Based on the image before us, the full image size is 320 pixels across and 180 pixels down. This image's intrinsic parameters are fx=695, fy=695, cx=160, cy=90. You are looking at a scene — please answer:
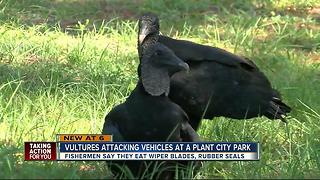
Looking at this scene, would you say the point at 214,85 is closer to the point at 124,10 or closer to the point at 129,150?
the point at 129,150

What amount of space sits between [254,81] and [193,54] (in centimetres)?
42

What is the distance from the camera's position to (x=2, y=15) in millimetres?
7676

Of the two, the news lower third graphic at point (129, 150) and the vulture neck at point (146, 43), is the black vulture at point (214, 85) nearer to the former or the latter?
the vulture neck at point (146, 43)

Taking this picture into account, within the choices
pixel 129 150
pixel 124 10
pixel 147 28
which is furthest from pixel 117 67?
pixel 129 150

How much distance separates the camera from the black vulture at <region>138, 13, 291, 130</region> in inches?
164

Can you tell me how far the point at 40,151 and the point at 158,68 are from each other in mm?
914

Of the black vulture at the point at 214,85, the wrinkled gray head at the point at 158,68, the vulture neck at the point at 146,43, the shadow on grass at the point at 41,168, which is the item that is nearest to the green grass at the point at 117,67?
the shadow on grass at the point at 41,168

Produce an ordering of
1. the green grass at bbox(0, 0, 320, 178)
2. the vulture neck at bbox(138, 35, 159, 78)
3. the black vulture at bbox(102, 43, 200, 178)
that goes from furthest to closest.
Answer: the green grass at bbox(0, 0, 320, 178)
the vulture neck at bbox(138, 35, 159, 78)
the black vulture at bbox(102, 43, 200, 178)

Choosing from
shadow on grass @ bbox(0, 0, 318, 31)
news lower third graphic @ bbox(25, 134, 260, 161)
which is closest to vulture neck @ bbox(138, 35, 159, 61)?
news lower third graphic @ bbox(25, 134, 260, 161)

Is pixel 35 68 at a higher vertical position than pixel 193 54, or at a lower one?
lower

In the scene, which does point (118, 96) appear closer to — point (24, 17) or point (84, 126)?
point (84, 126)

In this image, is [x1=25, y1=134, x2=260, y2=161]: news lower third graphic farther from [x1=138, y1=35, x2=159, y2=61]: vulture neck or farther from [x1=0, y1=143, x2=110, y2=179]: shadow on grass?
[x1=138, y1=35, x2=159, y2=61]: vulture neck

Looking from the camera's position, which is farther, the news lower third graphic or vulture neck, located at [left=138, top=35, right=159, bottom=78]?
vulture neck, located at [left=138, top=35, right=159, bottom=78]

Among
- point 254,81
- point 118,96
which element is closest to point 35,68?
point 118,96
